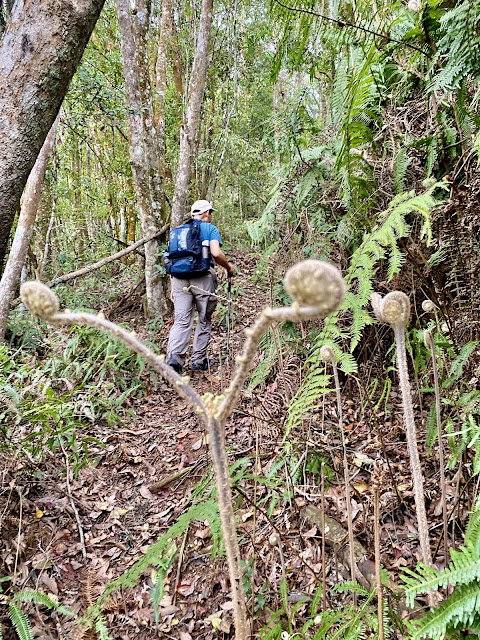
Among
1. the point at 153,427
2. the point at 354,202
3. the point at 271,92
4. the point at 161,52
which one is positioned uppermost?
the point at 271,92

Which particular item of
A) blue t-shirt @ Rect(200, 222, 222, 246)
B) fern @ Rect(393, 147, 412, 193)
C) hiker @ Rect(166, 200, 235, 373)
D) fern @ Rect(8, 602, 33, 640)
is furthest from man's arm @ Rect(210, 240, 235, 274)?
fern @ Rect(8, 602, 33, 640)

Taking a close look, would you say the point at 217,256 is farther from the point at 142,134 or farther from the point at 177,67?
the point at 177,67

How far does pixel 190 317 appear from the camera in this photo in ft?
18.2

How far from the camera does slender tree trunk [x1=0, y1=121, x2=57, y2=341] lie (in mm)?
4125

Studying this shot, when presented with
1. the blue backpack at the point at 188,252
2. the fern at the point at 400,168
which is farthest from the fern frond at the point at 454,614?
the blue backpack at the point at 188,252

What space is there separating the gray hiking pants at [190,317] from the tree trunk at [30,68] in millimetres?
3329

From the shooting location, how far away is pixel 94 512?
3131 mm

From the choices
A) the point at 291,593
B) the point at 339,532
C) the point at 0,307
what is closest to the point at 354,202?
the point at 339,532

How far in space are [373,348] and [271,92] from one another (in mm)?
11918

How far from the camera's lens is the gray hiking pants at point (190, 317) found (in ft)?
18.0

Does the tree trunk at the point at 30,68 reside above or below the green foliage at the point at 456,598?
above

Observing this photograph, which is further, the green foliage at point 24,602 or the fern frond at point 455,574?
the green foliage at point 24,602

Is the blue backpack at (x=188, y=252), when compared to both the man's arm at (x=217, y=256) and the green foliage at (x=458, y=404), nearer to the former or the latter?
the man's arm at (x=217, y=256)

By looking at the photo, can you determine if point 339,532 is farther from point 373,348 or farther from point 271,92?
point 271,92
